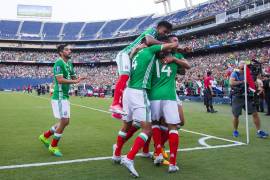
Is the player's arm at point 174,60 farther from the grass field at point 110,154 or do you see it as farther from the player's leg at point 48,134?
the player's leg at point 48,134

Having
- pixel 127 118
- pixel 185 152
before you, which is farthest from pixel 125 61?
pixel 185 152

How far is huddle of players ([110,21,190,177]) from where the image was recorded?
5.30m

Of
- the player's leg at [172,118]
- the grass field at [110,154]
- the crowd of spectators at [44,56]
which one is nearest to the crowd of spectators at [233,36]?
the crowd of spectators at [44,56]

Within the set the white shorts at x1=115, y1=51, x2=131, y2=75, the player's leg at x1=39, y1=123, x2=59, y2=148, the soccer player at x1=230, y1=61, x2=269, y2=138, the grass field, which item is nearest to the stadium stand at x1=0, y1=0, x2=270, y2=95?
Answer: the soccer player at x1=230, y1=61, x2=269, y2=138

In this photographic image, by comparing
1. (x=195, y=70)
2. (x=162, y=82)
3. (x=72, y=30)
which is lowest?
(x=162, y=82)

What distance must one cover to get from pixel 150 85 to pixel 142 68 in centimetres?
33

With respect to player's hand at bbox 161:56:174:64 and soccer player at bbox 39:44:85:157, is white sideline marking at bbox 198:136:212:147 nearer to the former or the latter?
player's hand at bbox 161:56:174:64

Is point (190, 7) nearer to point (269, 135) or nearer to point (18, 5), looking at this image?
point (18, 5)

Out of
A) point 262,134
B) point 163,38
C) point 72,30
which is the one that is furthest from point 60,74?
point 72,30

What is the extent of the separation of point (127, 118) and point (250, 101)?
454 cm

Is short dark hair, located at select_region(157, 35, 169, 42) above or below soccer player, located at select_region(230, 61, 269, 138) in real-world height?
above

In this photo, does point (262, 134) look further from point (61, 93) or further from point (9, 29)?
point (9, 29)

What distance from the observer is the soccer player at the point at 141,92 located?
526 cm

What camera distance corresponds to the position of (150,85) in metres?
5.54
